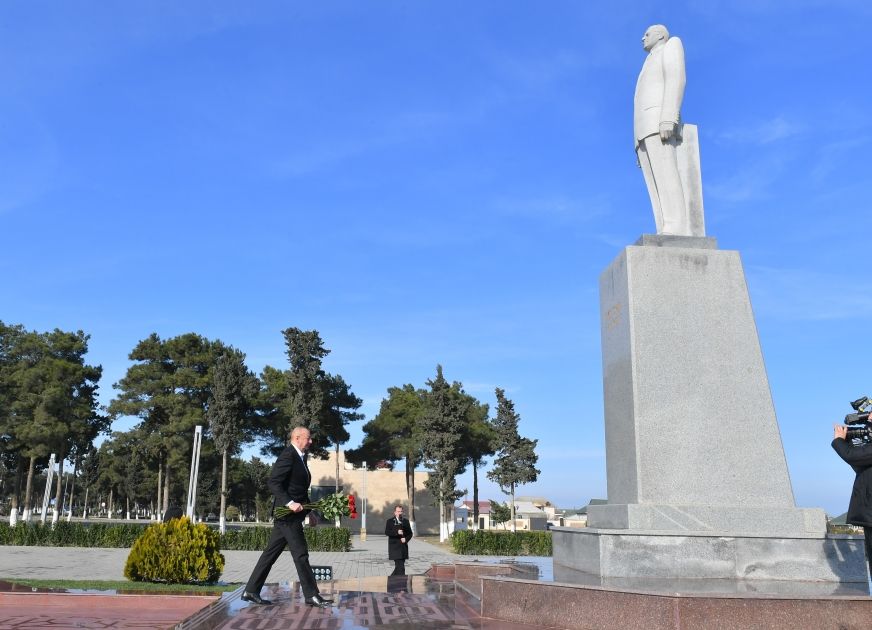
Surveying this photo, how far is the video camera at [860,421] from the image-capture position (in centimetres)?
500

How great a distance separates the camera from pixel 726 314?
7203mm

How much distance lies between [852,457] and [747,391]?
2.10 metres

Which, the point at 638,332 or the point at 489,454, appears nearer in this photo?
the point at 638,332

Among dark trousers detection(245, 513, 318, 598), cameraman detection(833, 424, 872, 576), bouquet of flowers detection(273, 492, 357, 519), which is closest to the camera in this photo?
cameraman detection(833, 424, 872, 576)

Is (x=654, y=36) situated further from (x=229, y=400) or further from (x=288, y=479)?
(x=229, y=400)

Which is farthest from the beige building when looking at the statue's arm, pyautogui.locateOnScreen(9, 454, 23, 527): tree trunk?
the statue's arm

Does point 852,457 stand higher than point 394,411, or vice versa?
point 394,411

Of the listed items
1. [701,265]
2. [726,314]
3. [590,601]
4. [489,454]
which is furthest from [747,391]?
[489,454]

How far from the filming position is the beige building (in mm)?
49734

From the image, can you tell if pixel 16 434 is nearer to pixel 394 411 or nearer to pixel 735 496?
pixel 394 411

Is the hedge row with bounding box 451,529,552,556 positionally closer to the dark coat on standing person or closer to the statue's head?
the dark coat on standing person

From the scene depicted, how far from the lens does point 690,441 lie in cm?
675

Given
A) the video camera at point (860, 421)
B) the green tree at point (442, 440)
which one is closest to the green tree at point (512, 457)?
the green tree at point (442, 440)

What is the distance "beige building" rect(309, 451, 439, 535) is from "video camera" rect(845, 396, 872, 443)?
4606 centimetres
